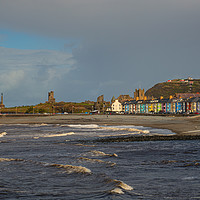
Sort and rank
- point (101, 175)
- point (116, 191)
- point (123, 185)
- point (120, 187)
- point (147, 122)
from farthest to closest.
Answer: point (147, 122) → point (101, 175) → point (123, 185) → point (120, 187) → point (116, 191)

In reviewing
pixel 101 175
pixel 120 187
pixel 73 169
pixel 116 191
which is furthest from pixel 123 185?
pixel 73 169

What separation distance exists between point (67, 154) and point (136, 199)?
40.7 ft

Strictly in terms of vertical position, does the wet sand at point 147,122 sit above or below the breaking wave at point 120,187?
below

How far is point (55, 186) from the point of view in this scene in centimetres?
1375

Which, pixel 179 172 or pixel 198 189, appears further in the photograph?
pixel 179 172

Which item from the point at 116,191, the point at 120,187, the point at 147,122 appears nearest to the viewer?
the point at 116,191

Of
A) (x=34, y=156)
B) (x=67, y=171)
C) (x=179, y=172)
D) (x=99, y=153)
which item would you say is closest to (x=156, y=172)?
(x=179, y=172)

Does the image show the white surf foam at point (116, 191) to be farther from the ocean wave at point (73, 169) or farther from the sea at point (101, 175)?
the ocean wave at point (73, 169)

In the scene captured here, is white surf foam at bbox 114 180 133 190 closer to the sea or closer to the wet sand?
the sea

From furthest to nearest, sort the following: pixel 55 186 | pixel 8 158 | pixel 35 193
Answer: pixel 8 158, pixel 55 186, pixel 35 193

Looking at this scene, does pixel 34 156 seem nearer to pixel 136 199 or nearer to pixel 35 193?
pixel 35 193

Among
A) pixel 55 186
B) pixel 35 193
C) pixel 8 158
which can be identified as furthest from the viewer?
pixel 8 158

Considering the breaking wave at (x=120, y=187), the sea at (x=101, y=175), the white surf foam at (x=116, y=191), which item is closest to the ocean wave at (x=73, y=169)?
the sea at (x=101, y=175)

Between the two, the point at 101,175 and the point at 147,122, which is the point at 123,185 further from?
the point at 147,122
